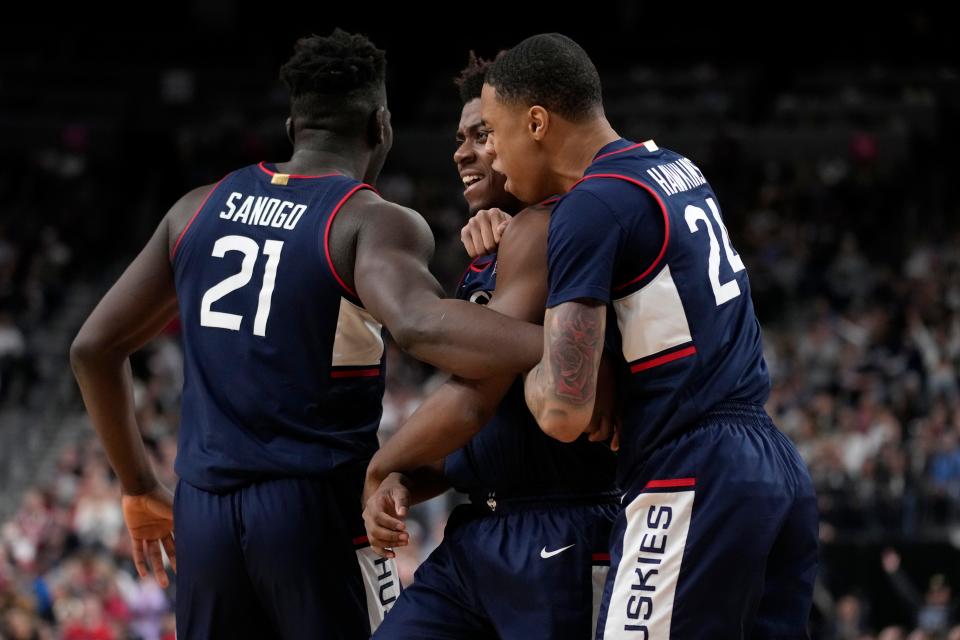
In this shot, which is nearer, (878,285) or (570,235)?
(570,235)

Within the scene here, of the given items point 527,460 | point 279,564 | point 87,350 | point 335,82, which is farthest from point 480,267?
point 87,350

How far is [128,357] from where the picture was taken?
4.95 meters

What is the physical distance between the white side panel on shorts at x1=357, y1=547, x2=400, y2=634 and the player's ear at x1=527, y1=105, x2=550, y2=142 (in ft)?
4.95

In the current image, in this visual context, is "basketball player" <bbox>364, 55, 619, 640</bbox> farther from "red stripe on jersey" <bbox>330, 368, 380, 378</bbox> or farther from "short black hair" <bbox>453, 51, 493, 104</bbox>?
"short black hair" <bbox>453, 51, 493, 104</bbox>

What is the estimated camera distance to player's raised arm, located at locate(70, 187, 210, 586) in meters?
4.86

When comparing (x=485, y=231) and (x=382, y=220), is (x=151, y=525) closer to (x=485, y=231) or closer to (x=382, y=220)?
(x=382, y=220)

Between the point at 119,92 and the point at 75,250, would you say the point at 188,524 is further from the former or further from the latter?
the point at 119,92

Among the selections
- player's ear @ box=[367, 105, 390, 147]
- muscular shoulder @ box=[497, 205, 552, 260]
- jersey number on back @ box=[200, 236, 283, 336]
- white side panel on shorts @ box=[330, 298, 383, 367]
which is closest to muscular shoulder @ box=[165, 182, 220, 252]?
jersey number on back @ box=[200, 236, 283, 336]

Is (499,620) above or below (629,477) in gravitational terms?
below

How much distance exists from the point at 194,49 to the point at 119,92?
2018mm

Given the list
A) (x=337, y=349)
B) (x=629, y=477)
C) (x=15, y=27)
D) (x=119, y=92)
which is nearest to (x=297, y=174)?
(x=337, y=349)

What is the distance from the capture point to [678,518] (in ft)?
12.9

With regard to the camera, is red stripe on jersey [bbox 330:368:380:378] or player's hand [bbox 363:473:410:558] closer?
player's hand [bbox 363:473:410:558]

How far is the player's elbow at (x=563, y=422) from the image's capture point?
12.8 ft
